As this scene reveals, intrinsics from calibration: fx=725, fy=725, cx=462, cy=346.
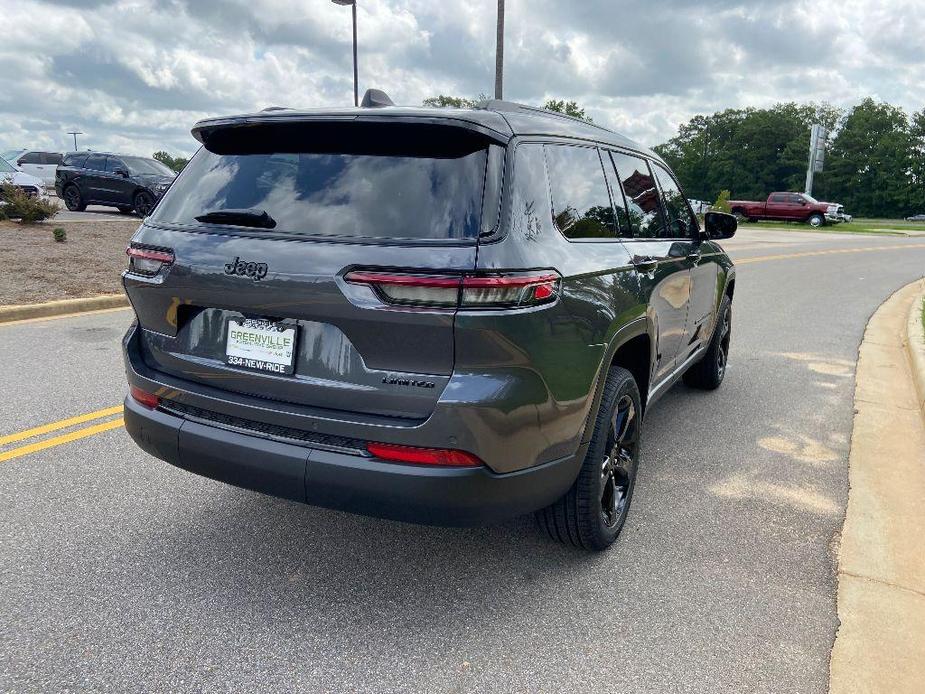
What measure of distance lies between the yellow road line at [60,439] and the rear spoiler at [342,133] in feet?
7.42

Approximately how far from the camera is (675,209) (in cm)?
454

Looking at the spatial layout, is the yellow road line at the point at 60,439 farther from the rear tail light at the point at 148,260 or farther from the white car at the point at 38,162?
the white car at the point at 38,162

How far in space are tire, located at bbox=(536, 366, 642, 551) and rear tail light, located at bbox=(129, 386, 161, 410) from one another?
5.34 ft

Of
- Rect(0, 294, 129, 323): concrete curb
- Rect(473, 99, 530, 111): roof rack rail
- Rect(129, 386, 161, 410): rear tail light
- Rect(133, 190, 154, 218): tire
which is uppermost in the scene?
Rect(473, 99, 530, 111): roof rack rail

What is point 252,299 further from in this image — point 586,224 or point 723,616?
point 723,616

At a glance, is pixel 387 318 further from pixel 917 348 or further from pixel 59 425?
pixel 917 348

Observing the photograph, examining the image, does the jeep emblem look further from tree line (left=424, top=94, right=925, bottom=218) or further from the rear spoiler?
tree line (left=424, top=94, right=925, bottom=218)

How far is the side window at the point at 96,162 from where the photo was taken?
66.7ft

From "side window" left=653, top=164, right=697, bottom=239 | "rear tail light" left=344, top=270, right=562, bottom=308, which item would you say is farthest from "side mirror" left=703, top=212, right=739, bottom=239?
"rear tail light" left=344, top=270, right=562, bottom=308

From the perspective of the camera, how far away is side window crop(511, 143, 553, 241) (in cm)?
250

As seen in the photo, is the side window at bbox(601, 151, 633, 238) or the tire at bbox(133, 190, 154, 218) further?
the tire at bbox(133, 190, 154, 218)

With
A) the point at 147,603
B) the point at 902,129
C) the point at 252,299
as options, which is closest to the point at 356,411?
the point at 252,299

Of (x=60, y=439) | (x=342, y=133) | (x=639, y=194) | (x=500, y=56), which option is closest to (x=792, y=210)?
(x=500, y=56)

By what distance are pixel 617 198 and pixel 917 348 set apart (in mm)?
5341
